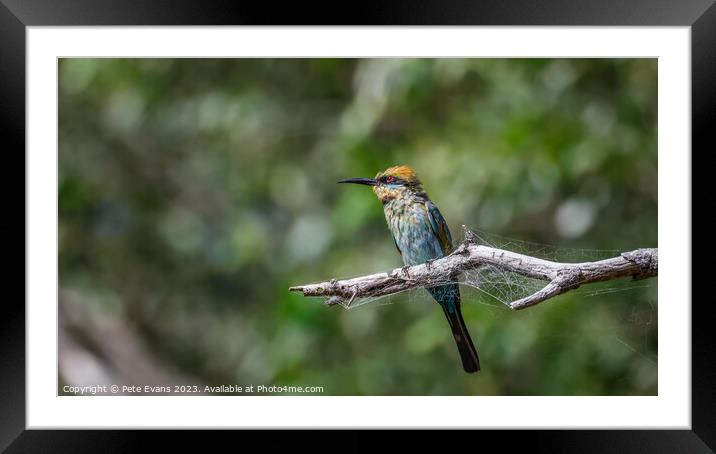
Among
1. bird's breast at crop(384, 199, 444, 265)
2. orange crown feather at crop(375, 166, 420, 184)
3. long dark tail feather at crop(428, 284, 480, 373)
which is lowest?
long dark tail feather at crop(428, 284, 480, 373)

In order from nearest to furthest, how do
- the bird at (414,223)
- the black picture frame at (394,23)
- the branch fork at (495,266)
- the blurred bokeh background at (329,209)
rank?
the branch fork at (495,266)
the black picture frame at (394,23)
the bird at (414,223)
the blurred bokeh background at (329,209)

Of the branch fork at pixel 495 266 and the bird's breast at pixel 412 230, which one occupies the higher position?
the bird's breast at pixel 412 230

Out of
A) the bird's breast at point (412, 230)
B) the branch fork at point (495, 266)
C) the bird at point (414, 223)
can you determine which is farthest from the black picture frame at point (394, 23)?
the bird's breast at point (412, 230)

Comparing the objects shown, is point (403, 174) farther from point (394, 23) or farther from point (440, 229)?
point (394, 23)

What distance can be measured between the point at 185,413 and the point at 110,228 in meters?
2.11

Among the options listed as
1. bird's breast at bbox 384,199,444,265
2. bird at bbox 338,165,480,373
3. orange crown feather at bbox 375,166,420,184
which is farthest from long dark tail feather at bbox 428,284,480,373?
orange crown feather at bbox 375,166,420,184

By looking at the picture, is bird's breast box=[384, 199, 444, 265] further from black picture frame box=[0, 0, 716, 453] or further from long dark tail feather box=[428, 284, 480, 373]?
black picture frame box=[0, 0, 716, 453]

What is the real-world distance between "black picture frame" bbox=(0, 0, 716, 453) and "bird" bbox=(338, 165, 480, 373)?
49cm

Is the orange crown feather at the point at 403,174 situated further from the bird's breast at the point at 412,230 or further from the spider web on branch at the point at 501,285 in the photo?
the spider web on branch at the point at 501,285

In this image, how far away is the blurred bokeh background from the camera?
3.18 meters

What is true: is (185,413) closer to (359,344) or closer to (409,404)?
(409,404)

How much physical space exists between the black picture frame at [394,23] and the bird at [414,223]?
488 mm

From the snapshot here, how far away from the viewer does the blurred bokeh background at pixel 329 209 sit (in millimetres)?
3180

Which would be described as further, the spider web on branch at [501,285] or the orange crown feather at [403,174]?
the orange crown feather at [403,174]
